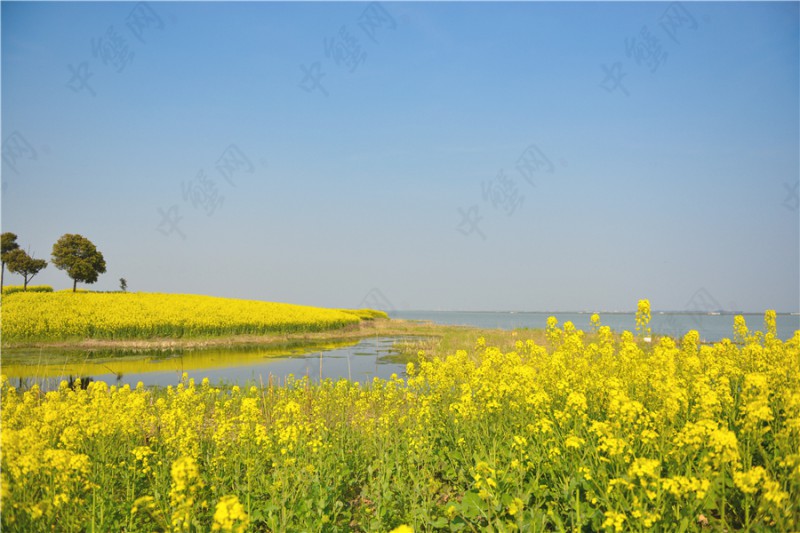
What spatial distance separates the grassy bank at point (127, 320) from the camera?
82.7ft

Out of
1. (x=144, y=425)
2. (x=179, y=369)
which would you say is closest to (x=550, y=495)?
(x=144, y=425)

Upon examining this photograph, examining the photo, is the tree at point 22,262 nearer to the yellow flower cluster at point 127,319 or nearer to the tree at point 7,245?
the tree at point 7,245

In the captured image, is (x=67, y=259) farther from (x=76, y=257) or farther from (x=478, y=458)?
(x=478, y=458)

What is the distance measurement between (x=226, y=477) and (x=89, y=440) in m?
2.38

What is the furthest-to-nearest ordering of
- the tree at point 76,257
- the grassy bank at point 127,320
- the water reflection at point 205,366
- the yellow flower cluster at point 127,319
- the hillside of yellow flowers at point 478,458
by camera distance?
the tree at point 76,257
the yellow flower cluster at point 127,319
the grassy bank at point 127,320
the water reflection at point 205,366
the hillside of yellow flowers at point 478,458

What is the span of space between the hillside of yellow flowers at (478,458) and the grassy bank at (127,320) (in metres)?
20.6

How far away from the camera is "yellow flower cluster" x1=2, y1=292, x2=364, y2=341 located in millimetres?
25375

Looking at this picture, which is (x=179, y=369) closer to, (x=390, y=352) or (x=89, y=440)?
(x=390, y=352)

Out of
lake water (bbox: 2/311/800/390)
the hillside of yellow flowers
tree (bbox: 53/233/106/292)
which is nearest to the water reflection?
lake water (bbox: 2/311/800/390)

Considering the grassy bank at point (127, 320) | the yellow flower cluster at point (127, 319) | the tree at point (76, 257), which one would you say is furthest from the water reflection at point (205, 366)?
the tree at point (76, 257)

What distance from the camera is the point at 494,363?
8.22m

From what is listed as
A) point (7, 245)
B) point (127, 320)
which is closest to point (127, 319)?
point (127, 320)

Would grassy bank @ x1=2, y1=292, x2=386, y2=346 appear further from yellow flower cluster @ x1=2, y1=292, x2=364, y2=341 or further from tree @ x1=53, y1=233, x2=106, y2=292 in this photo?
tree @ x1=53, y1=233, x2=106, y2=292

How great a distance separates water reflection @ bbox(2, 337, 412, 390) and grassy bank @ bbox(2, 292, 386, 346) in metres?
3.14
